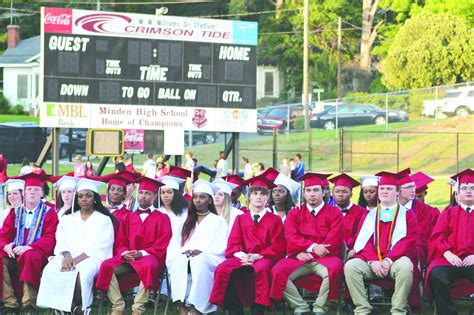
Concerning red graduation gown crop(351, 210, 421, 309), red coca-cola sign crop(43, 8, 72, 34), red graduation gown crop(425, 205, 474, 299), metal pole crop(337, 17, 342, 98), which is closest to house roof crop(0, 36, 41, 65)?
metal pole crop(337, 17, 342, 98)

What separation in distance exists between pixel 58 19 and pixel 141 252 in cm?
1364

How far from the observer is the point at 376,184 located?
14219mm

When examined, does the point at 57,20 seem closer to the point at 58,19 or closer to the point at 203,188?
the point at 58,19

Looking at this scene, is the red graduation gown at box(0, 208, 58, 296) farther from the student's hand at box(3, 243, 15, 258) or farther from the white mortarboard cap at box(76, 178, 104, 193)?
the white mortarboard cap at box(76, 178, 104, 193)

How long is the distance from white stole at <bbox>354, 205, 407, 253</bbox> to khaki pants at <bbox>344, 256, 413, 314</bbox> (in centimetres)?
33

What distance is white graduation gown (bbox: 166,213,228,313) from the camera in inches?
492

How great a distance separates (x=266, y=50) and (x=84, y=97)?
110ft

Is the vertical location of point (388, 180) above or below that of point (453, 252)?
above

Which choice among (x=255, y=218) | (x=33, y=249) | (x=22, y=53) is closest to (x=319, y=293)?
(x=255, y=218)

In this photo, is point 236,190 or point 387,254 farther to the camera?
point 236,190

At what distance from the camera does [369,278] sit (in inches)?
484

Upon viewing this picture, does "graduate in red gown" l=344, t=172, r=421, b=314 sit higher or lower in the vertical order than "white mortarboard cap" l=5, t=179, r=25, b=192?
lower

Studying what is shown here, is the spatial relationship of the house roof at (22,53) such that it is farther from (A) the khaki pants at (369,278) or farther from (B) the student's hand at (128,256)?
(A) the khaki pants at (369,278)

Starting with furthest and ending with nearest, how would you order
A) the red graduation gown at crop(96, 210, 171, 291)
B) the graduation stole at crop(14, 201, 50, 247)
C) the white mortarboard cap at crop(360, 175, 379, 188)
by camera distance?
the white mortarboard cap at crop(360, 175, 379, 188) → the graduation stole at crop(14, 201, 50, 247) → the red graduation gown at crop(96, 210, 171, 291)
